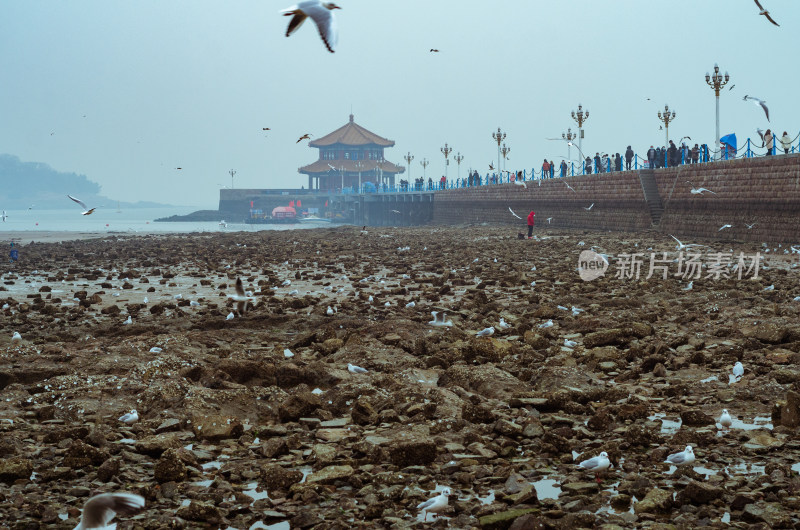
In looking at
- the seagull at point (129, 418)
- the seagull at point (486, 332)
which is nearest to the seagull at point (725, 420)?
the seagull at point (486, 332)

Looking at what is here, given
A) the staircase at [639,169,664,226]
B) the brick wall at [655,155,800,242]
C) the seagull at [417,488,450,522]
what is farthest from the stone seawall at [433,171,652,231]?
the seagull at [417,488,450,522]

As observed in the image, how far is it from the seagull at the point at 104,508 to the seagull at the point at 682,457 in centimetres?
287

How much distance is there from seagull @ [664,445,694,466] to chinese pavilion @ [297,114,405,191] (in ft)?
323

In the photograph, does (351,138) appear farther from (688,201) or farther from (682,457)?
(682,457)

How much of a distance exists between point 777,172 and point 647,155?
11724 millimetres

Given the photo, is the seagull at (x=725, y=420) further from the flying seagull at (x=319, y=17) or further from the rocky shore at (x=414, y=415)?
the flying seagull at (x=319, y=17)

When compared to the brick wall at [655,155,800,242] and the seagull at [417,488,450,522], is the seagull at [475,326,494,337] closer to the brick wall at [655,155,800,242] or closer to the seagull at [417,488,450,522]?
the seagull at [417,488,450,522]

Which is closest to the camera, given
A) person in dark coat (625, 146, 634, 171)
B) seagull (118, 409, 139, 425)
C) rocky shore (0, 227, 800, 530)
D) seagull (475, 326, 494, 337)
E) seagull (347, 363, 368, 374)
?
rocky shore (0, 227, 800, 530)

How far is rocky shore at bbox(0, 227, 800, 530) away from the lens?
4.04m

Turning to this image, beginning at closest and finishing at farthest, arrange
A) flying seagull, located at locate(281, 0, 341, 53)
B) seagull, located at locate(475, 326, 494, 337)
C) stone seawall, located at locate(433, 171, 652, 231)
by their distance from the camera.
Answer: flying seagull, located at locate(281, 0, 341, 53), seagull, located at locate(475, 326, 494, 337), stone seawall, located at locate(433, 171, 652, 231)

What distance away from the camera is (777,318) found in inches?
341

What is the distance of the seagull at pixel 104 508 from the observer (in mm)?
3666

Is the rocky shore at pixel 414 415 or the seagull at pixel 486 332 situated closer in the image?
the rocky shore at pixel 414 415

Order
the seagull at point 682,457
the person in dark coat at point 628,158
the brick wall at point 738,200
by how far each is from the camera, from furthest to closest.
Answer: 1. the person in dark coat at point 628,158
2. the brick wall at point 738,200
3. the seagull at point 682,457
